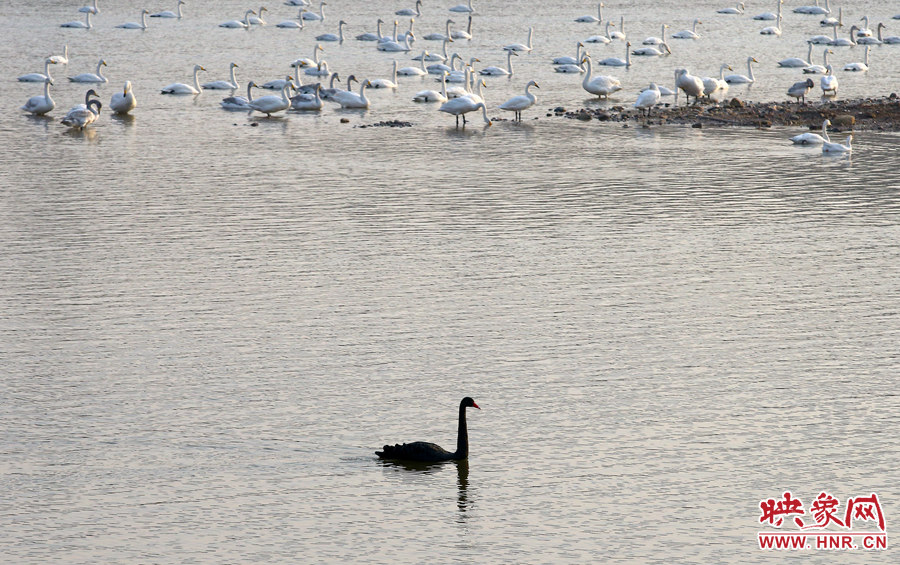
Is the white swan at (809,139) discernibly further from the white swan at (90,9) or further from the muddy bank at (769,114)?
the white swan at (90,9)

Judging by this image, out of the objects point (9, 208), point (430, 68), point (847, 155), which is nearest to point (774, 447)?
point (9, 208)

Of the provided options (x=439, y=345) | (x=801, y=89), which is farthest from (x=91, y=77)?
(x=439, y=345)

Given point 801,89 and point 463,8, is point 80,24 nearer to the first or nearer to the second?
point 463,8

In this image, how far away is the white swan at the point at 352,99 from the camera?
46781 mm

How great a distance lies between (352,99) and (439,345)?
93.1ft

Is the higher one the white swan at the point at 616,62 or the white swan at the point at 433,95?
the white swan at the point at 616,62

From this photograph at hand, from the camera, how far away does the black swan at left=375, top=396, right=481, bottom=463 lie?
49.8ft

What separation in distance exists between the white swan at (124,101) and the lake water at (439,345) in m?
4.77

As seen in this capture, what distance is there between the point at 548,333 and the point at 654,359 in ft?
6.11

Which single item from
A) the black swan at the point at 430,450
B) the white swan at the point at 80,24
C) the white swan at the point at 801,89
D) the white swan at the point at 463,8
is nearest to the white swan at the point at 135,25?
the white swan at the point at 80,24

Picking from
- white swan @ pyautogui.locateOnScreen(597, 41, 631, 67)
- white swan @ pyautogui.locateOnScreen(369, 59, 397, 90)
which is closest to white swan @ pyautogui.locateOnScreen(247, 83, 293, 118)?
white swan @ pyautogui.locateOnScreen(369, 59, 397, 90)

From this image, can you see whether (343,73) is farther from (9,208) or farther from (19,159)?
(9,208)

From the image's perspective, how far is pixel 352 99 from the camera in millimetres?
46875

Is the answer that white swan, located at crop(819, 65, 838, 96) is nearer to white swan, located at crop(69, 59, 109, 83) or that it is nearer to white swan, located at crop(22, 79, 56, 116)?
white swan, located at crop(69, 59, 109, 83)
